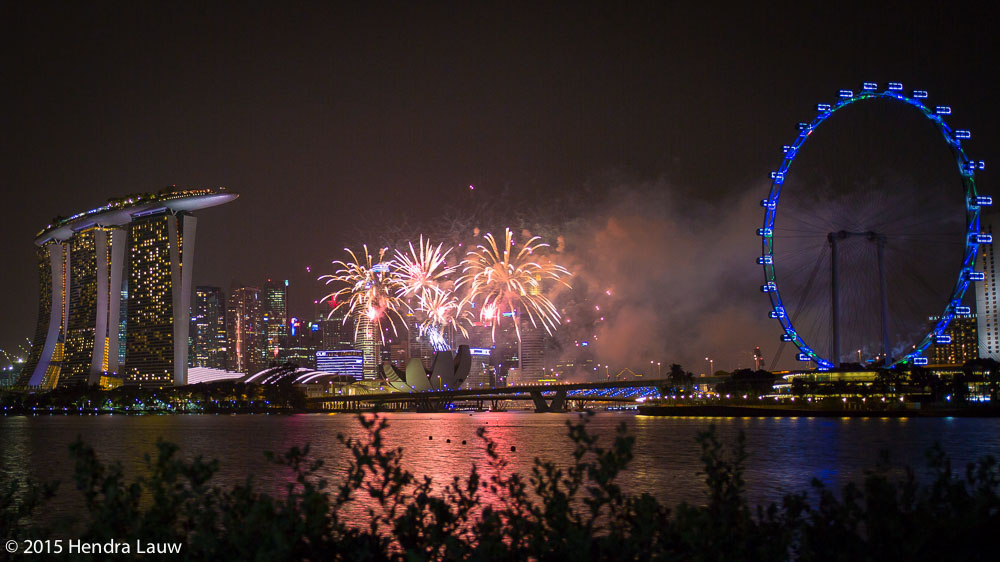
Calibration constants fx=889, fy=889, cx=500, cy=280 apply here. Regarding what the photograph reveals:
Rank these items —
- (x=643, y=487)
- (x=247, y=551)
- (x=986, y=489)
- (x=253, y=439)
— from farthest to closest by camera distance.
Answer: (x=253, y=439) → (x=643, y=487) → (x=986, y=489) → (x=247, y=551)

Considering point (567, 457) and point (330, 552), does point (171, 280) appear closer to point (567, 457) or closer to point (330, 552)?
point (567, 457)

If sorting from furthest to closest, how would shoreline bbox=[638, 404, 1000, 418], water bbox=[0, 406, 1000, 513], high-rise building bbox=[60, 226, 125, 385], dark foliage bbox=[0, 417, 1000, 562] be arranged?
high-rise building bbox=[60, 226, 125, 385]
shoreline bbox=[638, 404, 1000, 418]
water bbox=[0, 406, 1000, 513]
dark foliage bbox=[0, 417, 1000, 562]

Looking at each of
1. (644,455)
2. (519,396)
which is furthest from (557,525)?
(519,396)

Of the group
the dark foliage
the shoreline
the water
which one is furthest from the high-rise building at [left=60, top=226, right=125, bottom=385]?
the dark foliage

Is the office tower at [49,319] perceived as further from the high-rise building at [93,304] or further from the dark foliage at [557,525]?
the dark foliage at [557,525]

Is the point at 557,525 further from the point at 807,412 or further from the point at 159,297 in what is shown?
the point at 159,297

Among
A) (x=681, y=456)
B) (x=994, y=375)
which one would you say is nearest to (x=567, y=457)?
(x=681, y=456)

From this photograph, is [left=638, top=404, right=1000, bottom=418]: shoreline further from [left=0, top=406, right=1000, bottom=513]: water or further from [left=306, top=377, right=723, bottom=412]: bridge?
[left=0, top=406, right=1000, bottom=513]: water
